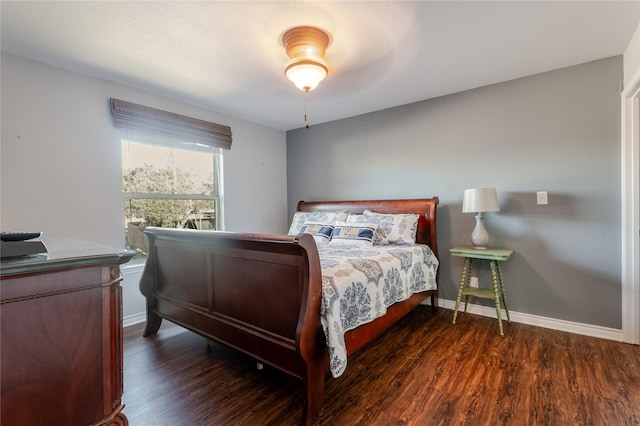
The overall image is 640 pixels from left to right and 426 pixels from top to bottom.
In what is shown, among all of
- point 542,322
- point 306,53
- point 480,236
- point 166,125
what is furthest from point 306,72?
point 542,322

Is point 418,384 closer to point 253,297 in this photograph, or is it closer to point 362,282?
point 362,282

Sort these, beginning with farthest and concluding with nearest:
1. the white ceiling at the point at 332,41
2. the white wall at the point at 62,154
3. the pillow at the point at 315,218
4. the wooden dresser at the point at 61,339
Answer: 1. the pillow at the point at 315,218
2. the white wall at the point at 62,154
3. the white ceiling at the point at 332,41
4. the wooden dresser at the point at 61,339

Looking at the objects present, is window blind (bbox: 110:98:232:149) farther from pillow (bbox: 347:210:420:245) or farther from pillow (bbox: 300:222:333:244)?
pillow (bbox: 347:210:420:245)

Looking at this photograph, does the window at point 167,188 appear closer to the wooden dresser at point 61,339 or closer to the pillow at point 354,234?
the pillow at point 354,234

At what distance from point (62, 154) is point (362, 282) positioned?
9.15ft

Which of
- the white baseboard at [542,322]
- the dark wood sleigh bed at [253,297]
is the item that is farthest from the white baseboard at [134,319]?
the dark wood sleigh bed at [253,297]

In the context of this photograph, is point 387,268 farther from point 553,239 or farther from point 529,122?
point 529,122

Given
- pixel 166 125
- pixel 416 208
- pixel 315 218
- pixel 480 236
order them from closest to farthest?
pixel 480 236 < pixel 166 125 < pixel 416 208 < pixel 315 218

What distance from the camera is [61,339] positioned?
82 cm

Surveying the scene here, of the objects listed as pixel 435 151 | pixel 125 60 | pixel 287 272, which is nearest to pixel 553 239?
pixel 435 151

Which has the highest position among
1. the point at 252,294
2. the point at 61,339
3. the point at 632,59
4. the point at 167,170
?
the point at 632,59

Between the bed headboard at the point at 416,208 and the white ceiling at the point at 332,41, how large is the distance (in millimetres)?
1223

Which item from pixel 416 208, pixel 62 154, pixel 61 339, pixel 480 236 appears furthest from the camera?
pixel 416 208

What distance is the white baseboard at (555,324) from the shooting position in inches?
97.4
